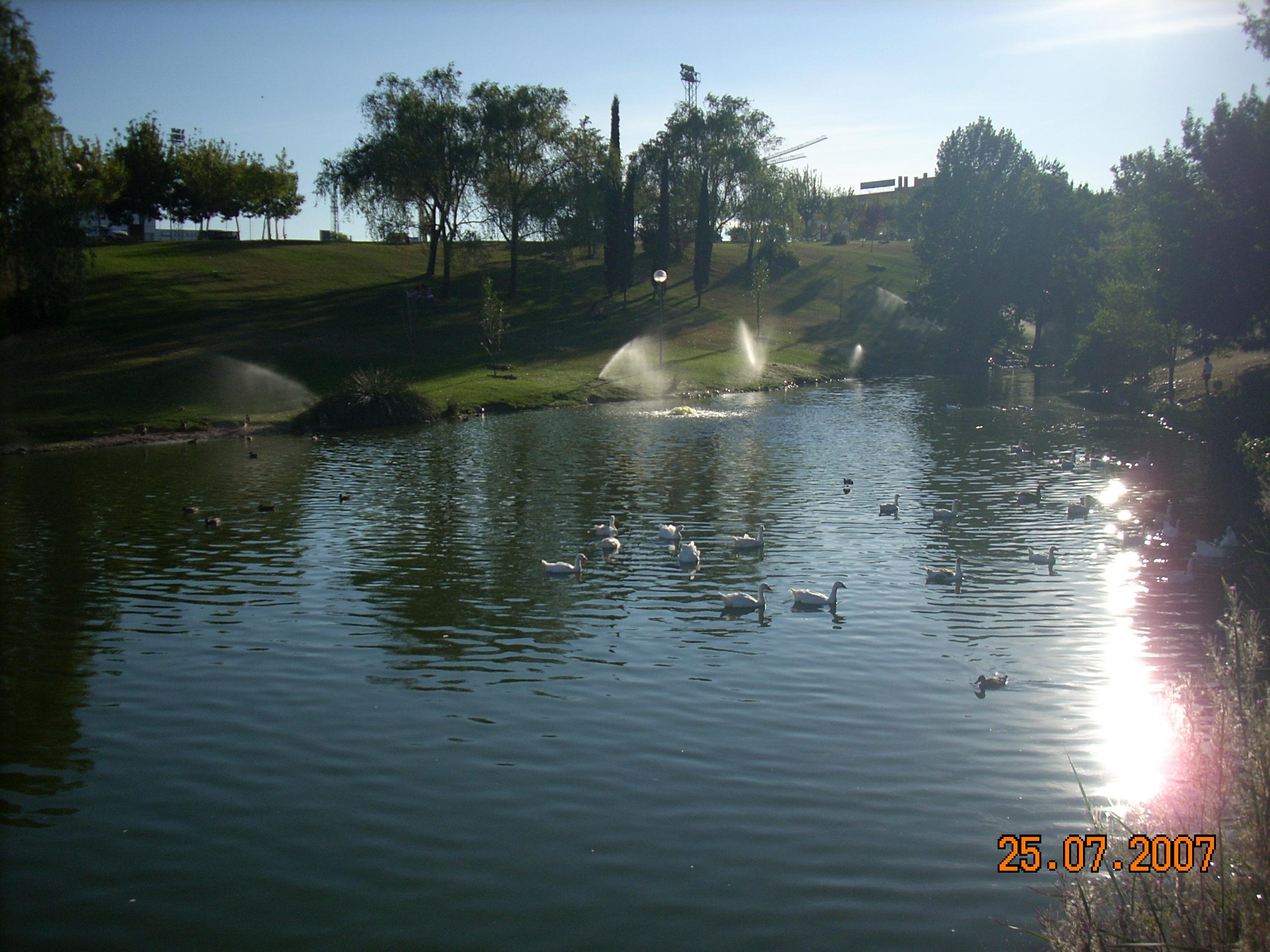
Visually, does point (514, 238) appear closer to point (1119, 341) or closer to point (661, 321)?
point (661, 321)

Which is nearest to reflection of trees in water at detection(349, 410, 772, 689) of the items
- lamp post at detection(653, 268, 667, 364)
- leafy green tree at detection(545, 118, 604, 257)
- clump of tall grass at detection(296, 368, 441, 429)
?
clump of tall grass at detection(296, 368, 441, 429)

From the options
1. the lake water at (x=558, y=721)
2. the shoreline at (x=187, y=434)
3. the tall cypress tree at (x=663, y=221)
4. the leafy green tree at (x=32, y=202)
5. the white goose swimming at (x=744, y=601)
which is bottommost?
the lake water at (x=558, y=721)

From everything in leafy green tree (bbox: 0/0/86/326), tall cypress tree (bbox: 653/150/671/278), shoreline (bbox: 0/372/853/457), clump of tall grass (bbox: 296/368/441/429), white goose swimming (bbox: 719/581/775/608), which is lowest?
white goose swimming (bbox: 719/581/775/608)

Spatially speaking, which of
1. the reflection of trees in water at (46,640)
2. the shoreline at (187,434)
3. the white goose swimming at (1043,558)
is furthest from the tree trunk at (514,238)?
the white goose swimming at (1043,558)

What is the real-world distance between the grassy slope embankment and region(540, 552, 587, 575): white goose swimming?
37.9m

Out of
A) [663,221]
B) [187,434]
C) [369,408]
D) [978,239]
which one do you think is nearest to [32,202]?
[187,434]

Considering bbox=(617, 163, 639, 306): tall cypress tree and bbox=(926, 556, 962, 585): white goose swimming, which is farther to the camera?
bbox=(617, 163, 639, 306): tall cypress tree

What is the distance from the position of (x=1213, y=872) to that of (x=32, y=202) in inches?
2747

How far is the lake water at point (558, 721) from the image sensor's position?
10422 mm

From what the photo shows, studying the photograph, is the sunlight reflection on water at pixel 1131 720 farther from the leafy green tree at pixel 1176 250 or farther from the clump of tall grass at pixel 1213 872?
the leafy green tree at pixel 1176 250

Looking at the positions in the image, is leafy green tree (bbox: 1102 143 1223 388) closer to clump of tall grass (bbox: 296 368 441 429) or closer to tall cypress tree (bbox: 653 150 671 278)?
clump of tall grass (bbox: 296 368 441 429)

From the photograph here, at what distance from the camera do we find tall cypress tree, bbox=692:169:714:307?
117 metres

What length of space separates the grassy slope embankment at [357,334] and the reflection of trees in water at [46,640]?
74.4ft

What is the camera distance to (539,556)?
85.3 feet
